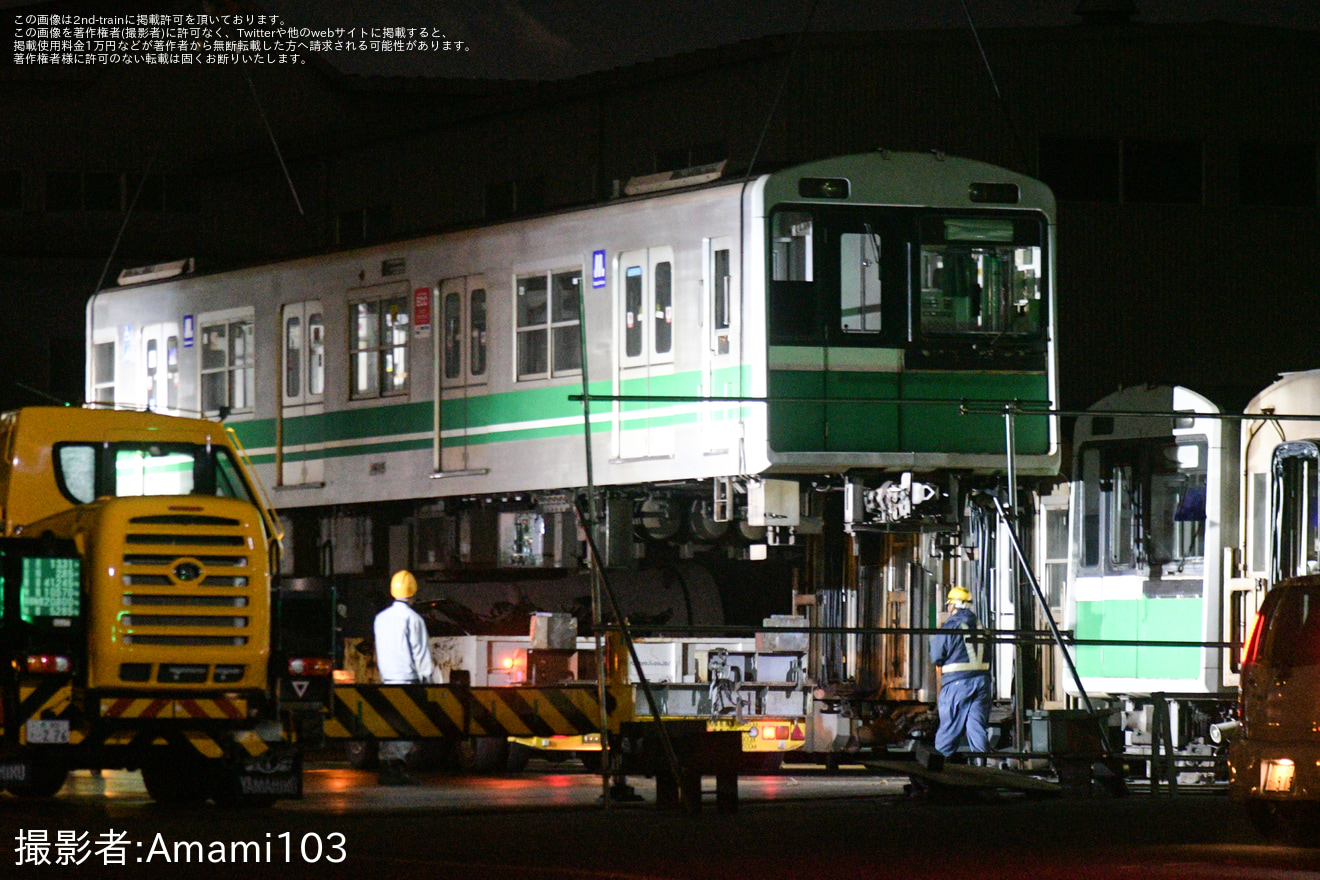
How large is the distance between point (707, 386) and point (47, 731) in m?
6.94

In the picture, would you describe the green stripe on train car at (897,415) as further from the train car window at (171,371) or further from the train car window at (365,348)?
the train car window at (171,371)

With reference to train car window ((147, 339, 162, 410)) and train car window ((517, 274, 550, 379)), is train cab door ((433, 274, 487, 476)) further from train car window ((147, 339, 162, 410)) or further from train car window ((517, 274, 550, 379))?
train car window ((147, 339, 162, 410))

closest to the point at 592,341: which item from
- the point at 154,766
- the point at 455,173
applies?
the point at 154,766

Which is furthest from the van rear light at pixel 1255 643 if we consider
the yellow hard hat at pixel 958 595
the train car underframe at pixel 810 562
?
the yellow hard hat at pixel 958 595

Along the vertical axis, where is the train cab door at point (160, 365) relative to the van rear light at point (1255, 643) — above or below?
above

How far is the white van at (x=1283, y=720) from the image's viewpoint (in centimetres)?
1203

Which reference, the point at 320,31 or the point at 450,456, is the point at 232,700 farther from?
the point at 320,31

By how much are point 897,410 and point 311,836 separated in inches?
334

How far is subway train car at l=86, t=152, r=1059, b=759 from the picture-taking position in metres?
19.1

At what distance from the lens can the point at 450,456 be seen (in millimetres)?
21922

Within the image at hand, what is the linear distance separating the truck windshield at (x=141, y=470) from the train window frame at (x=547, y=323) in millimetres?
5226

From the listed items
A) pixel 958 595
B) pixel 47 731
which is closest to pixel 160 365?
pixel 958 595

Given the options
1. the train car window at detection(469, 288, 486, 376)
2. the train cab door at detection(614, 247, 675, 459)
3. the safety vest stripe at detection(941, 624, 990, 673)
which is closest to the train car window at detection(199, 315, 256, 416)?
the train car window at detection(469, 288, 486, 376)

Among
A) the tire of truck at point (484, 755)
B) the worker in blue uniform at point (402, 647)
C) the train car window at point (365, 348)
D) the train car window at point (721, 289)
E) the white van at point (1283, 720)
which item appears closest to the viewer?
the white van at point (1283, 720)
